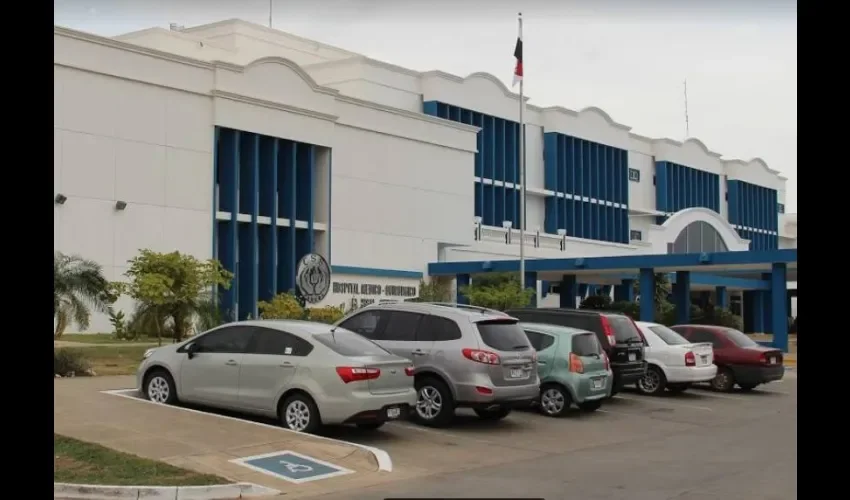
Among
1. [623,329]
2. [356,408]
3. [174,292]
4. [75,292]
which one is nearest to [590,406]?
[623,329]

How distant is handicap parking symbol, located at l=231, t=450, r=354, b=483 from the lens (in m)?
11.4

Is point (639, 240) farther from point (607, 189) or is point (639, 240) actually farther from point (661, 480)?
point (661, 480)

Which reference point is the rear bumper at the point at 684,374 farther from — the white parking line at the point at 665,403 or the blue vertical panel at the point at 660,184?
the blue vertical panel at the point at 660,184

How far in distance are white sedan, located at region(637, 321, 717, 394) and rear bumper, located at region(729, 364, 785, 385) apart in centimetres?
128

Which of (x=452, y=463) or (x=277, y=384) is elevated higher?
(x=277, y=384)

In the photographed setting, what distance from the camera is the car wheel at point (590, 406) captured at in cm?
1757

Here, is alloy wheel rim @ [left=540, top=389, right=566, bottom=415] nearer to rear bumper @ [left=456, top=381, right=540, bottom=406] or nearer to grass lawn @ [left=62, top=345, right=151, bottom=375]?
rear bumper @ [left=456, top=381, right=540, bottom=406]

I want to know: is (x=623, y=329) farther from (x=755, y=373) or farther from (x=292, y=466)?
(x=292, y=466)

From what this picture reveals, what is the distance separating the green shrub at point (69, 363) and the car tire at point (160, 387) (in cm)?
515

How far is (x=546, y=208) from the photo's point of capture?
220 ft

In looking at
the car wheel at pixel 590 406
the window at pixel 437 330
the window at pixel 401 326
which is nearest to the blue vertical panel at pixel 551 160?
the car wheel at pixel 590 406

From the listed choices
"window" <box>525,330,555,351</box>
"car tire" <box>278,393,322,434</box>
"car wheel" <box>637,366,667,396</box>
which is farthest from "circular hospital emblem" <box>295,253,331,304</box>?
"car tire" <box>278,393,322,434</box>

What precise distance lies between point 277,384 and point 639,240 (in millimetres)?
65386
